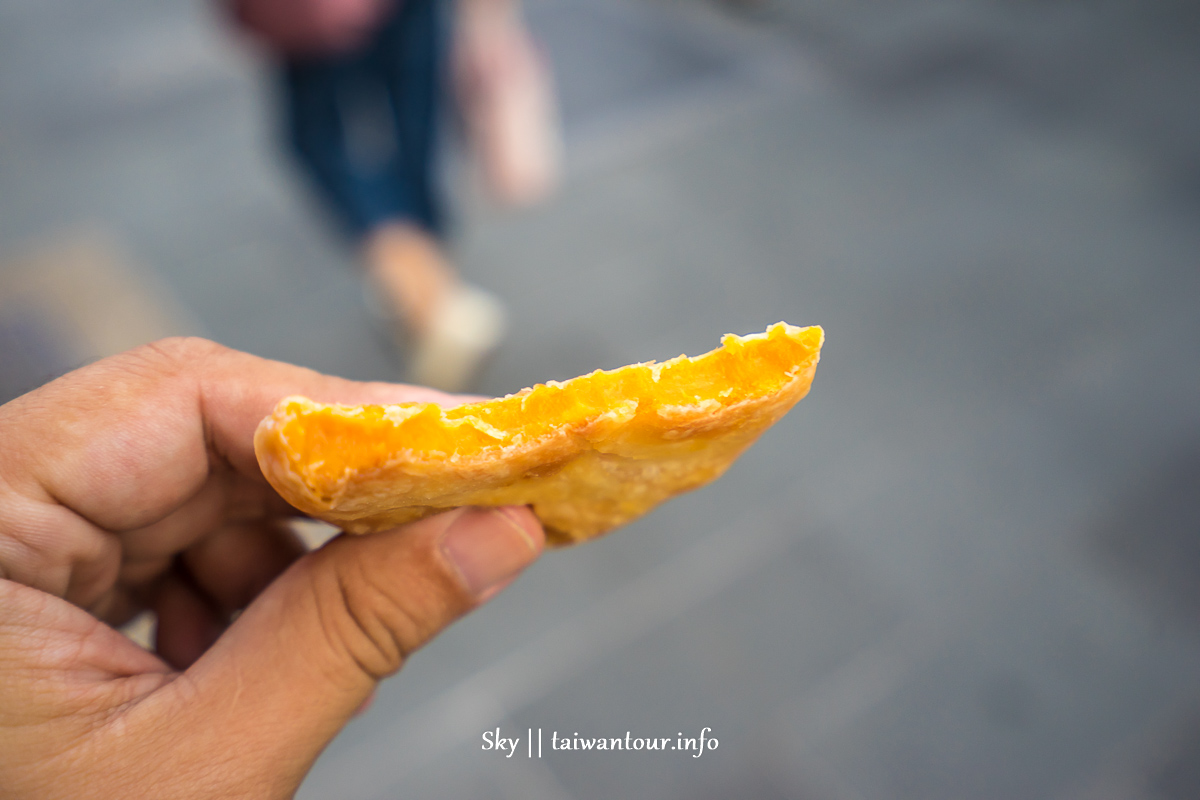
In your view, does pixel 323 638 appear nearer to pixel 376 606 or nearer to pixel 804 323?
pixel 376 606

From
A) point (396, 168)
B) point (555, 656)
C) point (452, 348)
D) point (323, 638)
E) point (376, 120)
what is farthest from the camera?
point (452, 348)

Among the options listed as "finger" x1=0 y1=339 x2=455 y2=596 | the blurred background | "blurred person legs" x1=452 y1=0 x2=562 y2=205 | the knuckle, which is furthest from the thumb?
"blurred person legs" x1=452 y1=0 x2=562 y2=205

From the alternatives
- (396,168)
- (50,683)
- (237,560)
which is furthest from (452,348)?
(50,683)

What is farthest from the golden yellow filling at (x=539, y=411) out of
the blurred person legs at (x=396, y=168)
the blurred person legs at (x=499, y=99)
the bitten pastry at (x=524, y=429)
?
the blurred person legs at (x=499, y=99)

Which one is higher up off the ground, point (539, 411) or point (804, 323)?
point (804, 323)

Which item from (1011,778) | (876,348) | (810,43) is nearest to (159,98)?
(810,43)

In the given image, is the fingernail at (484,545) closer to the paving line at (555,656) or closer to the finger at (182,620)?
the finger at (182,620)

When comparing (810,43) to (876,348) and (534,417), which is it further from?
(534,417)
